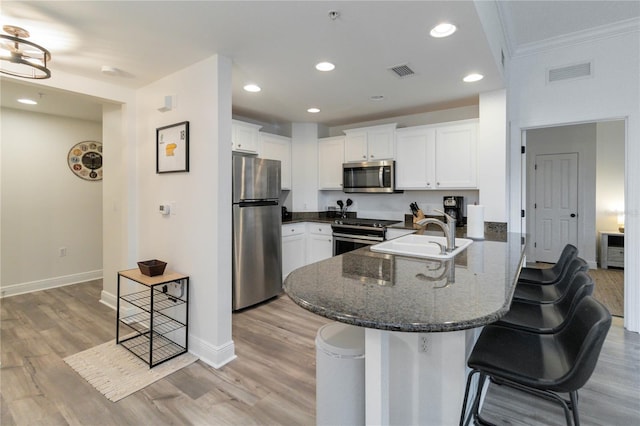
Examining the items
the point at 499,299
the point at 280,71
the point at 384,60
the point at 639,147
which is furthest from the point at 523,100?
the point at 499,299

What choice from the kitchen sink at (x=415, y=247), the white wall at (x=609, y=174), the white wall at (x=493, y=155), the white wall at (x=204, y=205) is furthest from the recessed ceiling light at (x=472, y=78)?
the white wall at (x=609, y=174)

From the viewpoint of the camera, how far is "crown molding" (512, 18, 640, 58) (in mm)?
2807

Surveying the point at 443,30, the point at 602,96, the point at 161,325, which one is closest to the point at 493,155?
the point at 602,96

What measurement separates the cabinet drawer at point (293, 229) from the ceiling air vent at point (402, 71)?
2343 millimetres

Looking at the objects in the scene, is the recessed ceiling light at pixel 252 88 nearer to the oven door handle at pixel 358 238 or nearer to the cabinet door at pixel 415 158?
the cabinet door at pixel 415 158

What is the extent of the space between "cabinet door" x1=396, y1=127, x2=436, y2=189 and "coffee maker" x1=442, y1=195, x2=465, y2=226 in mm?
292

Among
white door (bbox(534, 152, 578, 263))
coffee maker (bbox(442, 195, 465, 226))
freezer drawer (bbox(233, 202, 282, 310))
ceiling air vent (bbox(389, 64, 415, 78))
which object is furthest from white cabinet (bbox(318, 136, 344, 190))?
white door (bbox(534, 152, 578, 263))

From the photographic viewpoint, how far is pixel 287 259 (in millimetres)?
4344

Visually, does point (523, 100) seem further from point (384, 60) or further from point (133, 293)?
point (133, 293)

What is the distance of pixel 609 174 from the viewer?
5.29 meters

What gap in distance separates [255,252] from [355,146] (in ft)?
6.89

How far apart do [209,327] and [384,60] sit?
260cm

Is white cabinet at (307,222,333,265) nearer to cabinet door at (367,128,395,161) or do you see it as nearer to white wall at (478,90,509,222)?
cabinet door at (367,128,395,161)

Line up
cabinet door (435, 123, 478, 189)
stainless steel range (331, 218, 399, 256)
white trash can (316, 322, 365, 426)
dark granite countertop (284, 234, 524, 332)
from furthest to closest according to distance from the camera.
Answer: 1. stainless steel range (331, 218, 399, 256)
2. cabinet door (435, 123, 478, 189)
3. white trash can (316, 322, 365, 426)
4. dark granite countertop (284, 234, 524, 332)
